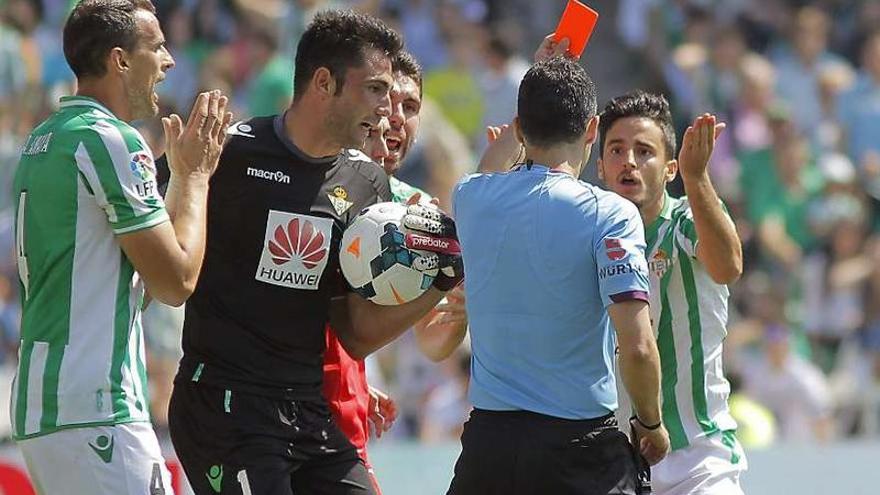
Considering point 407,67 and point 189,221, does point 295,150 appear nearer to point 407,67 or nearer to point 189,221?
point 189,221

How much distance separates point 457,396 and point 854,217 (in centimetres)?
377

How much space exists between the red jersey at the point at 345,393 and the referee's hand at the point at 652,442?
44.1 inches

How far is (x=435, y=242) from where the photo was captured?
6.23 metres

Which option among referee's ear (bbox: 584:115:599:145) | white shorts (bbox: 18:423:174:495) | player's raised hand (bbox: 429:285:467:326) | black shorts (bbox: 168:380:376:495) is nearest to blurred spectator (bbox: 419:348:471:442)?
player's raised hand (bbox: 429:285:467:326)

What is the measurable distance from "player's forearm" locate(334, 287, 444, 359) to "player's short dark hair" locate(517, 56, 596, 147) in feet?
2.64

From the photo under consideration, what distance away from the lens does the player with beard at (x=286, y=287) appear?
6145 mm

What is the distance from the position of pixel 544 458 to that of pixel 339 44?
177cm

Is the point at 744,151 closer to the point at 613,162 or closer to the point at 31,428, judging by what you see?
the point at 613,162

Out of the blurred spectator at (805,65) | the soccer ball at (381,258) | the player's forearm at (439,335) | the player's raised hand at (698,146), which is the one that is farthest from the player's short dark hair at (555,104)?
the blurred spectator at (805,65)

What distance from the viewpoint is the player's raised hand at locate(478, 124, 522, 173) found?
6.60 meters

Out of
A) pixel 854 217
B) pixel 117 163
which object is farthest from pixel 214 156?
pixel 854 217

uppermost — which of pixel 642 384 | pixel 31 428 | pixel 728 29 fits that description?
pixel 728 29

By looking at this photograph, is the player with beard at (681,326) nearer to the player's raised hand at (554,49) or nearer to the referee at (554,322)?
the player's raised hand at (554,49)

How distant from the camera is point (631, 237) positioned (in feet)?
18.8
